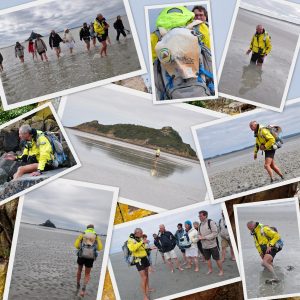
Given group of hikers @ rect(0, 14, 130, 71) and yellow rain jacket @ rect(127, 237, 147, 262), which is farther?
yellow rain jacket @ rect(127, 237, 147, 262)

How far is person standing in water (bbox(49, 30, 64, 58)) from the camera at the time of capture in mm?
5078

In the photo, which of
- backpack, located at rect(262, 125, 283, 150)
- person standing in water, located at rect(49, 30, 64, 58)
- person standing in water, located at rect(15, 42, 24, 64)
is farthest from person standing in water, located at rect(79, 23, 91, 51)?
backpack, located at rect(262, 125, 283, 150)

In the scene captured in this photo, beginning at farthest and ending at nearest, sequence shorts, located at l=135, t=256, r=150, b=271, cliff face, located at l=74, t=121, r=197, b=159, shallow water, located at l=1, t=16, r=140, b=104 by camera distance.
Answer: shorts, located at l=135, t=256, r=150, b=271 < cliff face, located at l=74, t=121, r=197, b=159 < shallow water, located at l=1, t=16, r=140, b=104

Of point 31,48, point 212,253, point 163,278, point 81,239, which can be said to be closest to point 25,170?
point 81,239

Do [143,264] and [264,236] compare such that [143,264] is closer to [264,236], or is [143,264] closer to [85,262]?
[85,262]

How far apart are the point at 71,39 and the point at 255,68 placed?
5.17 ft

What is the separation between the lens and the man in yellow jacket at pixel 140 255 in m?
5.23

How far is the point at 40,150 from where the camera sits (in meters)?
5.11

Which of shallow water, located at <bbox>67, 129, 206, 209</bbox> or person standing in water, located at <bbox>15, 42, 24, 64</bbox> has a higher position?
person standing in water, located at <bbox>15, 42, 24, 64</bbox>

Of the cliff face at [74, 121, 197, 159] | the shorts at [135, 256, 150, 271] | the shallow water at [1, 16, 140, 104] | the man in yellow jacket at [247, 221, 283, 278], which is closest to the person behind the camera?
the shallow water at [1, 16, 140, 104]

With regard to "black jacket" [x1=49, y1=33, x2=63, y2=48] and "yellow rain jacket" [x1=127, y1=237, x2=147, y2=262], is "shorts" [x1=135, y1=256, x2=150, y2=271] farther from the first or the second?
"black jacket" [x1=49, y1=33, x2=63, y2=48]

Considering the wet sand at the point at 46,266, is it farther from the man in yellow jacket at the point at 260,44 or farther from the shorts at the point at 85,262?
the man in yellow jacket at the point at 260,44

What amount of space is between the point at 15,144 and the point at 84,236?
38.0 inches

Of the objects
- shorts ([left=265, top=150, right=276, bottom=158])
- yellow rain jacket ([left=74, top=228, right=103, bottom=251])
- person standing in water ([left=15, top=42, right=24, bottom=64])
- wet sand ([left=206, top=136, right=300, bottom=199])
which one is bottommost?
yellow rain jacket ([left=74, top=228, right=103, bottom=251])
